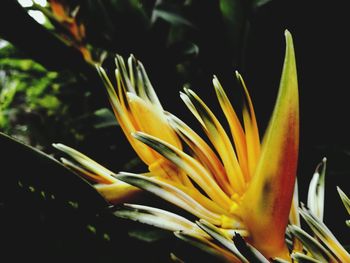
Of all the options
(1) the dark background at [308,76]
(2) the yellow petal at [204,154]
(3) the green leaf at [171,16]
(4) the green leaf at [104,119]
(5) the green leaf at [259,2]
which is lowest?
(2) the yellow petal at [204,154]

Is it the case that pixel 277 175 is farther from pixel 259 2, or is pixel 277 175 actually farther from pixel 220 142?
pixel 259 2

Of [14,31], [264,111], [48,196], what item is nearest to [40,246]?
[48,196]

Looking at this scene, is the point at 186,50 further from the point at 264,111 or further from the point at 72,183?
the point at 72,183

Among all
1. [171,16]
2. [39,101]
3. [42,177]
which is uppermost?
[171,16]

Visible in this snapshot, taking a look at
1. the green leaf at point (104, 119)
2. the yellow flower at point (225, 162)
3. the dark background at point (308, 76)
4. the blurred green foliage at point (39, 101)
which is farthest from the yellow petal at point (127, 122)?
the blurred green foliage at point (39, 101)

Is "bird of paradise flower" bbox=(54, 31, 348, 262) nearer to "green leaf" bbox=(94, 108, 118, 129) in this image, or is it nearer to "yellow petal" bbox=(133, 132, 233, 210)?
"yellow petal" bbox=(133, 132, 233, 210)

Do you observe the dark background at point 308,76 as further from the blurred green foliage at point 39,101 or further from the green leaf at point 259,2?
the blurred green foliage at point 39,101

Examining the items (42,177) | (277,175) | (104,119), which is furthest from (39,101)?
(277,175)
